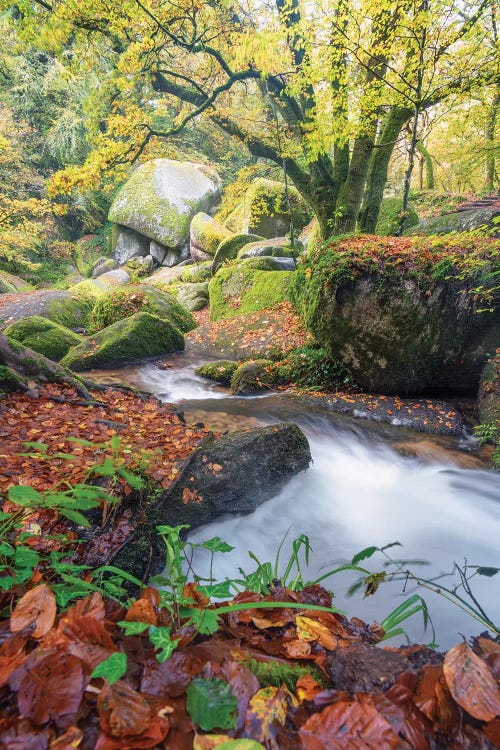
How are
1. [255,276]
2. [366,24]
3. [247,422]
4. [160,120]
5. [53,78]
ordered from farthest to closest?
[160,120] → [53,78] → [255,276] → [366,24] → [247,422]

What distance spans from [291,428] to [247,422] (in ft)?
4.83

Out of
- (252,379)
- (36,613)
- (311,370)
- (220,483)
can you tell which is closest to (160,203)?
(252,379)

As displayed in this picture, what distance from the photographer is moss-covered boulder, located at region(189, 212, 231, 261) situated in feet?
61.6

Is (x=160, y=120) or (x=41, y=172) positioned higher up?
(x=160, y=120)

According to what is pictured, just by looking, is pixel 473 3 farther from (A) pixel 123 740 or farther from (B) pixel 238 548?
(A) pixel 123 740

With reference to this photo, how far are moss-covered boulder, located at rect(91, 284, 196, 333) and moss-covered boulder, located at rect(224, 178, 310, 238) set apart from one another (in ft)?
23.1

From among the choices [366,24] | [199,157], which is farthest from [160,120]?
[366,24]

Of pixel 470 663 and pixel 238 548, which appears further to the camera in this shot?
pixel 238 548

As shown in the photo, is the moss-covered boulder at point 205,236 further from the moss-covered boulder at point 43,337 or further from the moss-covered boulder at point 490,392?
the moss-covered boulder at point 490,392

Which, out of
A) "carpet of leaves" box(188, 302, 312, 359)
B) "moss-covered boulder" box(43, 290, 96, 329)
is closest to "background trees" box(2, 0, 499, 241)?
"carpet of leaves" box(188, 302, 312, 359)

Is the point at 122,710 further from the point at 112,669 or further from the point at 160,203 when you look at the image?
the point at 160,203

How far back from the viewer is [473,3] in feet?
18.6

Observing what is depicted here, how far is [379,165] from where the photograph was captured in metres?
8.30

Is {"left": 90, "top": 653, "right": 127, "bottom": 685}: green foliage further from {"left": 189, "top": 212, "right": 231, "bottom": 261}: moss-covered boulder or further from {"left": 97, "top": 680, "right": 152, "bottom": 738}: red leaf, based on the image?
{"left": 189, "top": 212, "right": 231, "bottom": 261}: moss-covered boulder
